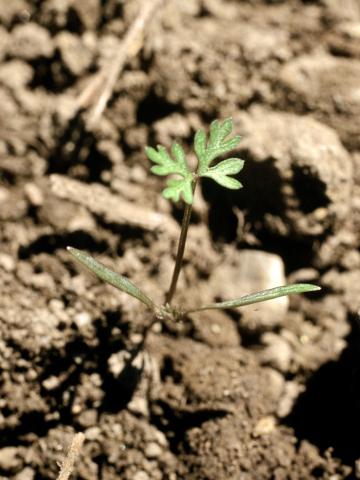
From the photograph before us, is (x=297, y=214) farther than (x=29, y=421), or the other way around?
(x=297, y=214)

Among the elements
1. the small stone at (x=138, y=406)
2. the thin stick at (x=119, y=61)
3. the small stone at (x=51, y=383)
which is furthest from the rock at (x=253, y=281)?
the thin stick at (x=119, y=61)

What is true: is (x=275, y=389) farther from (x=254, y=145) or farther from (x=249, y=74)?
(x=249, y=74)

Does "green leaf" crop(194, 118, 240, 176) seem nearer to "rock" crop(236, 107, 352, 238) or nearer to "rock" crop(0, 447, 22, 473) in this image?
"rock" crop(236, 107, 352, 238)

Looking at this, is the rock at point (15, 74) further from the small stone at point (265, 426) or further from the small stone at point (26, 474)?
the small stone at point (265, 426)

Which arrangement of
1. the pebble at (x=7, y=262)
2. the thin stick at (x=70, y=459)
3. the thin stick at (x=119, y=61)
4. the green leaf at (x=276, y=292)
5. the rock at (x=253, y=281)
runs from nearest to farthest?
1. the thin stick at (x=70, y=459)
2. the green leaf at (x=276, y=292)
3. the pebble at (x=7, y=262)
4. the rock at (x=253, y=281)
5. the thin stick at (x=119, y=61)

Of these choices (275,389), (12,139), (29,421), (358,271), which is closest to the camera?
(29,421)

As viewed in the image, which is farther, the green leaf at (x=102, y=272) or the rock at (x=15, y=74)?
the rock at (x=15, y=74)

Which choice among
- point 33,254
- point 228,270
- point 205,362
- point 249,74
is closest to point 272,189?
point 228,270
